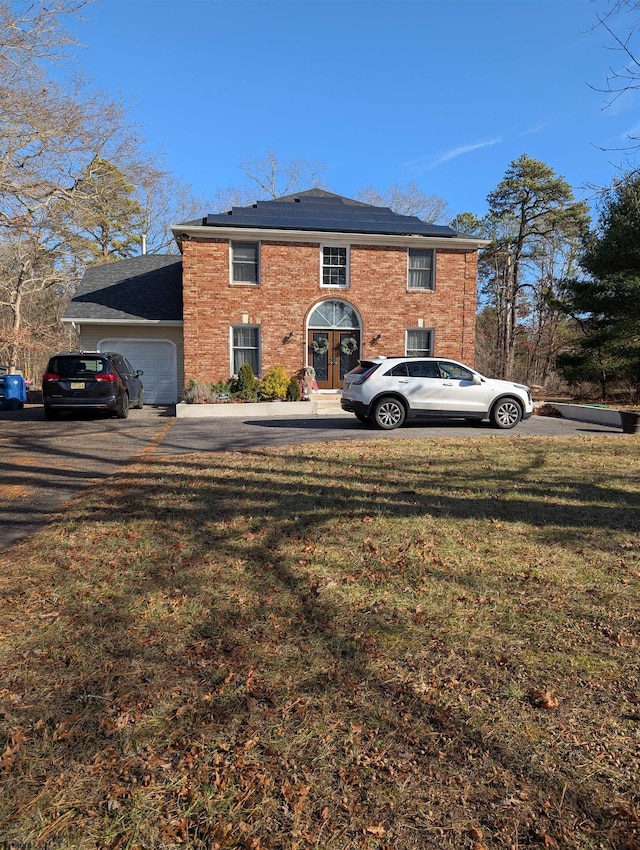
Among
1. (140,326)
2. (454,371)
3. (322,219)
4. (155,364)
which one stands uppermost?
(322,219)

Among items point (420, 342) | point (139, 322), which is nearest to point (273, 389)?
point (139, 322)

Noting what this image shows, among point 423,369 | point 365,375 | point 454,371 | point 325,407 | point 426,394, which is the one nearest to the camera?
point 365,375

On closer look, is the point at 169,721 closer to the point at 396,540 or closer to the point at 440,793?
the point at 440,793

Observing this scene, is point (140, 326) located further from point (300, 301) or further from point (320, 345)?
point (320, 345)

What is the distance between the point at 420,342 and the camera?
1911 cm

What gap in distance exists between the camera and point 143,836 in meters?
1.65

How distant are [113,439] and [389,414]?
5.56 m

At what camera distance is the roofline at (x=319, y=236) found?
17125 mm

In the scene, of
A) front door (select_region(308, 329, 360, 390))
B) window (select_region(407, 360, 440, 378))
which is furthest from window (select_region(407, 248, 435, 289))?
window (select_region(407, 360, 440, 378))

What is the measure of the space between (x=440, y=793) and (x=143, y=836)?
0.99 metres

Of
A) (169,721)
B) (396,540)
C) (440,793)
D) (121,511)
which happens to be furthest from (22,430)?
(440,793)

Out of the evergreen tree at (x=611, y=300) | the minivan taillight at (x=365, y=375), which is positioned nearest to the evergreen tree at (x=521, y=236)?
the evergreen tree at (x=611, y=300)

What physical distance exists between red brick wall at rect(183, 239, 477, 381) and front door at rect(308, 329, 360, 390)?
0.35 m

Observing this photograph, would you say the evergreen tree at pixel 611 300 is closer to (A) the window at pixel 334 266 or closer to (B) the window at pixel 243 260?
(A) the window at pixel 334 266
